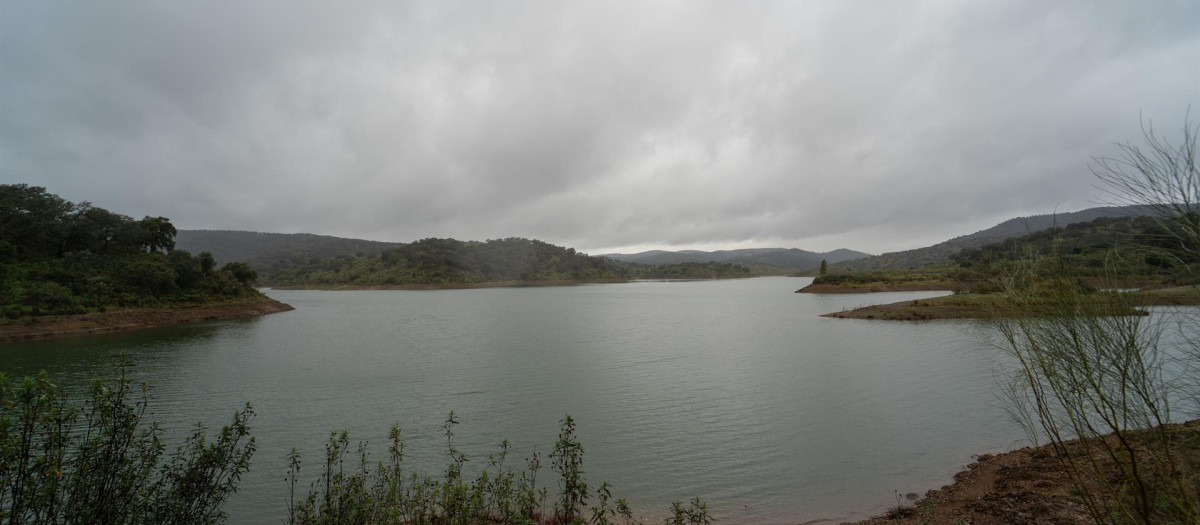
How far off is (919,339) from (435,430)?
101 feet

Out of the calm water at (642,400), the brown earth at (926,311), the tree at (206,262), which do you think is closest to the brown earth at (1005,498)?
the calm water at (642,400)

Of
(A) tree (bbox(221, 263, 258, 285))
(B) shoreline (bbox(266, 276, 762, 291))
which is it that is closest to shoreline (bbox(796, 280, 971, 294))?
(A) tree (bbox(221, 263, 258, 285))

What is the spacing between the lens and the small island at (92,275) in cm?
3634

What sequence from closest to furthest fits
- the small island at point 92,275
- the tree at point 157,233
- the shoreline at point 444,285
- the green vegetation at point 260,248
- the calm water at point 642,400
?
1. the calm water at point 642,400
2. the small island at point 92,275
3. the tree at point 157,233
4. the shoreline at point 444,285
5. the green vegetation at point 260,248

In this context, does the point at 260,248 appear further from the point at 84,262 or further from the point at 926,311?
the point at 926,311

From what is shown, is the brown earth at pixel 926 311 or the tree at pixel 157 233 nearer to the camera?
the brown earth at pixel 926 311

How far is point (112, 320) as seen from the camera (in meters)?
39.2

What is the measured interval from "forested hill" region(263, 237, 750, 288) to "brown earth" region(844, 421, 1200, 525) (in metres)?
140

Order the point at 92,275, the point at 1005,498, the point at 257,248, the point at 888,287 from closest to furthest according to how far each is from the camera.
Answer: the point at 1005,498
the point at 92,275
the point at 888,287
the point at 257,248

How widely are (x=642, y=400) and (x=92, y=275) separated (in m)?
54.1

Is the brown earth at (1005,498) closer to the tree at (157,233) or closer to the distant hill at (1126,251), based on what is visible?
the distant hill at (1126,251)

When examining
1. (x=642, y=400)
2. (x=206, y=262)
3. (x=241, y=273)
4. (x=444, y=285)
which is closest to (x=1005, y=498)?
(x=642, y=400)

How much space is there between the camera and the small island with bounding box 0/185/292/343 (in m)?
36.3

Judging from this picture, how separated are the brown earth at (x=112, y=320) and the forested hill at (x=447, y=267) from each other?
84946mm
